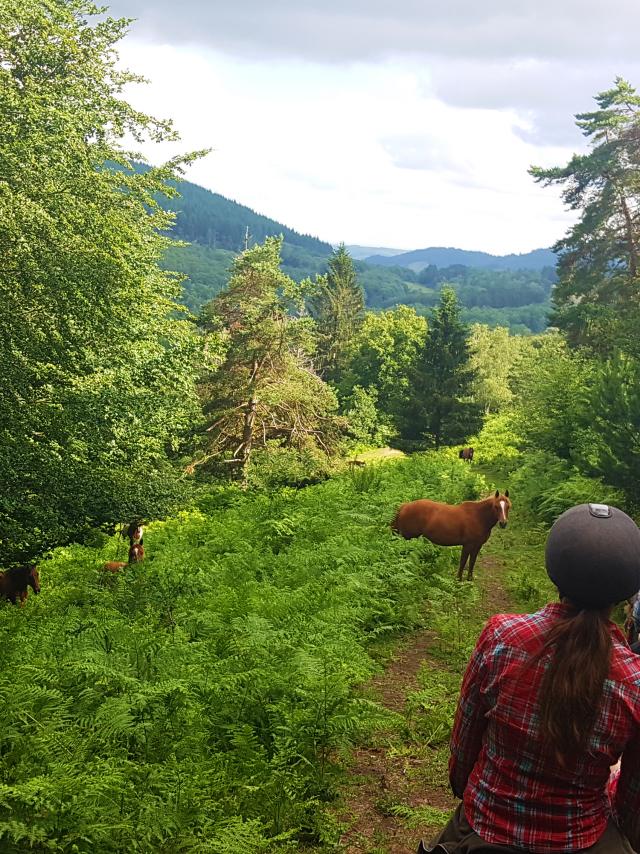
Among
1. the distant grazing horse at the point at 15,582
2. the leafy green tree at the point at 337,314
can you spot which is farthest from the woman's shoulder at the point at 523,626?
the leafy green tree at the point at 337,314

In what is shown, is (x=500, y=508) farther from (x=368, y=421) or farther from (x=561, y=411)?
(x=368, y=421)

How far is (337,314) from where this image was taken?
80.5m

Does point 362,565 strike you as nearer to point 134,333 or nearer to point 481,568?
point 481,568

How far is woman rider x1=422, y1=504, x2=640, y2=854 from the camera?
2.31 m

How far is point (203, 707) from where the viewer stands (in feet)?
19.9

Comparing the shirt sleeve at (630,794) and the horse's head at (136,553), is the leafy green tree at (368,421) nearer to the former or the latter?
the horse's head at (136,553)

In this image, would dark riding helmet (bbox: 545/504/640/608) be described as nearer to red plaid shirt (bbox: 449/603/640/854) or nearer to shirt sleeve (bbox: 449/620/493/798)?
red plaid shirt (bbox: 449/603/640/854)

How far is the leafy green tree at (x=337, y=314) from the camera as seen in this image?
2955 inches

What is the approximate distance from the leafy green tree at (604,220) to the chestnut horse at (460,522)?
19376mm

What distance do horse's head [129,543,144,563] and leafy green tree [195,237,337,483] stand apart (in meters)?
11.3

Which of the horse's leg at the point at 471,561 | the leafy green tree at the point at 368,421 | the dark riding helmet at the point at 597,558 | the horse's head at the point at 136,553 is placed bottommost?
the horse's head at the point at 136,553

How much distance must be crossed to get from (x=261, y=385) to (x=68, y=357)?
1468cm

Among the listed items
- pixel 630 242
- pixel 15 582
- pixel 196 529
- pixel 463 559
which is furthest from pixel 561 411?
pixel 15 582

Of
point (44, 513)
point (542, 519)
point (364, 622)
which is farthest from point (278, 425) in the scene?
point (364, 622)
